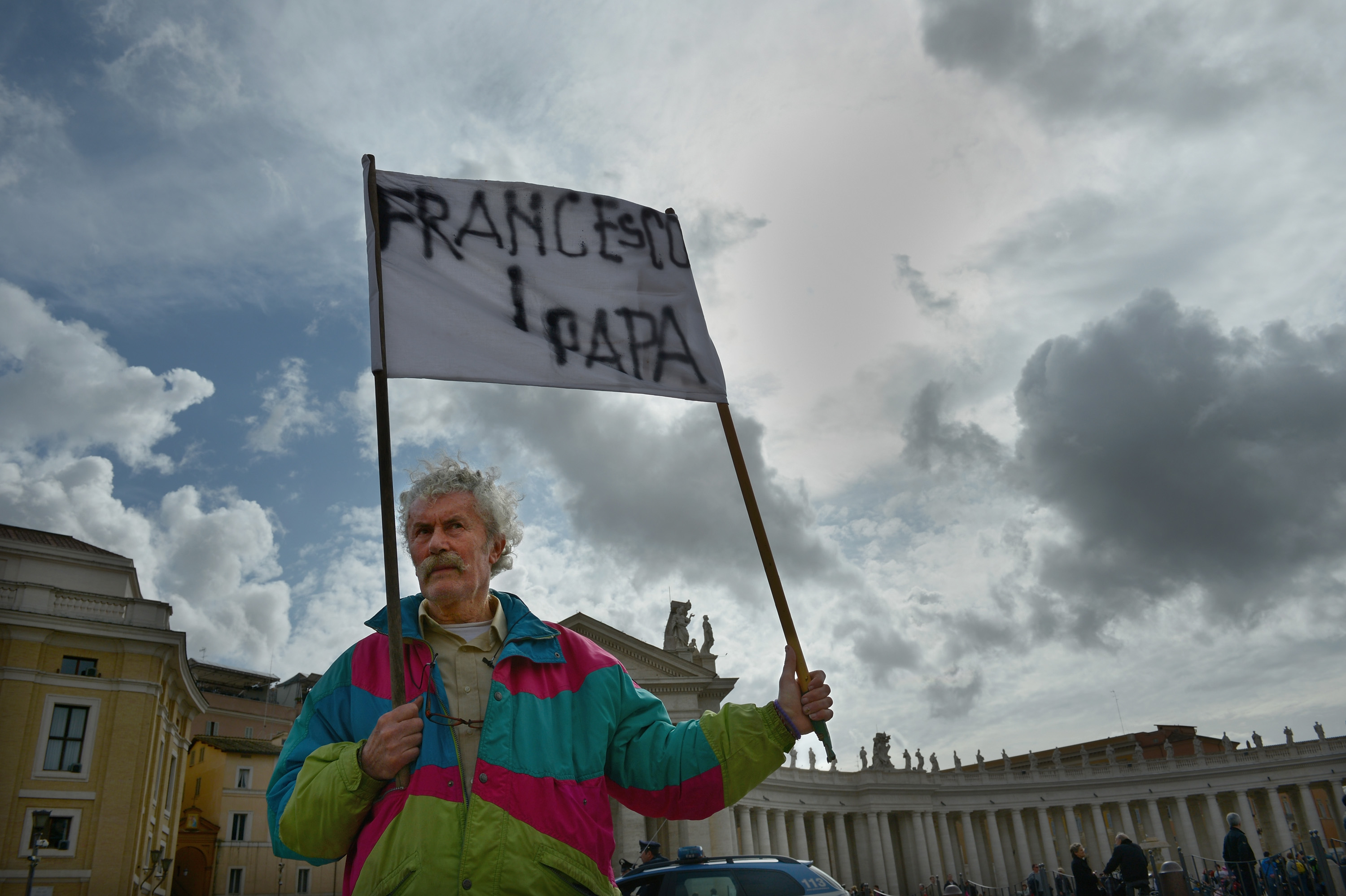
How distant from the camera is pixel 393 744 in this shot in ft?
9.02

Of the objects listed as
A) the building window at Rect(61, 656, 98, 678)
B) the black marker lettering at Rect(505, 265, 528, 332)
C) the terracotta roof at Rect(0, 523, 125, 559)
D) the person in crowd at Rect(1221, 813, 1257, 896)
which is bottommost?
the person in crowd at Rect(1221, 813, 1257, 896)

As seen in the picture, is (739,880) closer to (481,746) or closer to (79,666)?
(481,746)

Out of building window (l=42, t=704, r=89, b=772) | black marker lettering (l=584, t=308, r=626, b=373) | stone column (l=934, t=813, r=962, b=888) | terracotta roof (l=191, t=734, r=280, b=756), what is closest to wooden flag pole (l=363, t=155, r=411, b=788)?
black marker lettering (l=584, t=308, r=626, b=373)

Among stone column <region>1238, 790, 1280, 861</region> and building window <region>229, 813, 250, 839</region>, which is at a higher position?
building window <region>229, 813, 250, 839</region>

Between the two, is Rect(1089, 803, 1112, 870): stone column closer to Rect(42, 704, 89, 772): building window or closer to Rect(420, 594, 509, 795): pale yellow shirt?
Rect(42, 704, 89, 772): building window

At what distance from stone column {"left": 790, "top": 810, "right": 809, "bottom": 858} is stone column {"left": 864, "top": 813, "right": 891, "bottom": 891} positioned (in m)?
5.79

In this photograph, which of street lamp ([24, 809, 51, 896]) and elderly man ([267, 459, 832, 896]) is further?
street lamp ([24, 809, 51, 896])

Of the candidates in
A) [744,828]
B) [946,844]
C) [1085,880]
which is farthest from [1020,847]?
[1085,880]

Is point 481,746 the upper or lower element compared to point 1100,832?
upper

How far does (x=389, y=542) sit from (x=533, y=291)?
163 cm

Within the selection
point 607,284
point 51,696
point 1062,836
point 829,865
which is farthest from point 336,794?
point 1062,836

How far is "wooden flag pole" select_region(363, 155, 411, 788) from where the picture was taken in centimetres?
293

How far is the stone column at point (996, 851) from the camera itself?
60.9m

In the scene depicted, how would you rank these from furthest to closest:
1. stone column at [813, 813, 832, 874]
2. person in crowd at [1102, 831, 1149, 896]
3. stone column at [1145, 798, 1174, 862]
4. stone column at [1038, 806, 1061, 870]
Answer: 1. stone column at [1038, 806, 1061, 870]
2. stone column at [1145, 798, 1174, 862]
3. stone column at [813, 813, 832, 874]
4. person in crowd at [1102, 831, 1149, 896]
